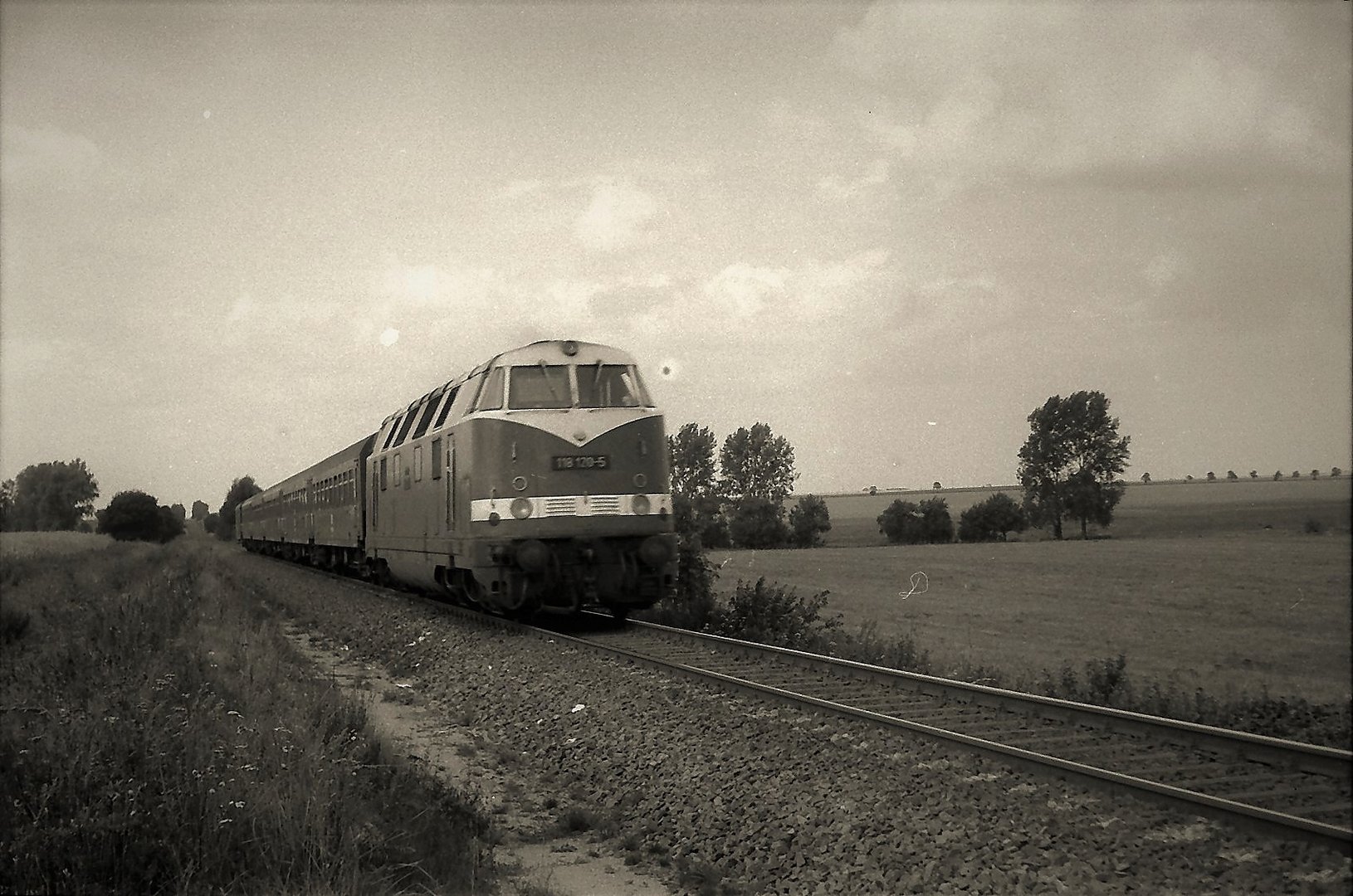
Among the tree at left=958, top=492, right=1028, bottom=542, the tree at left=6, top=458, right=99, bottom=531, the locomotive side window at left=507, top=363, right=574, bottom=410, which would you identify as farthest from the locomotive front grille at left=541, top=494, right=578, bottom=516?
the tree at left=6, top=458, right=99, bottom=531

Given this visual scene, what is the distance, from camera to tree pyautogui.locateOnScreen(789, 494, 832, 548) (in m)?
54.9

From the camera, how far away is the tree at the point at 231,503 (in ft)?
404

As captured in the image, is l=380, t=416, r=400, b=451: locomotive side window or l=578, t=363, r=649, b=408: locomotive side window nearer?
l=578, t=363, r=649, b=408: locomotive side window

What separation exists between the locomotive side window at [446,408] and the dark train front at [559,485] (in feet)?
2.78

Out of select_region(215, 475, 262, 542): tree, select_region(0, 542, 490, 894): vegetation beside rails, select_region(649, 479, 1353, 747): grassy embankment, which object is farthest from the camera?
select_region(215, 475, 262, 542): tree

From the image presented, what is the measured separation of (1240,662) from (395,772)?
44.5 ft

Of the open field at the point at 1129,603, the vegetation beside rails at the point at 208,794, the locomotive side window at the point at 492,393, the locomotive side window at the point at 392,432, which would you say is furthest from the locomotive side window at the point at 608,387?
the locomotive side window at the point at 392,432

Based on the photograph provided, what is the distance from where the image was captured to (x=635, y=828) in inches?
251

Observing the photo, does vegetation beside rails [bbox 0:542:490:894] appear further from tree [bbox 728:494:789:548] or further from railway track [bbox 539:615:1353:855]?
tree [bbox 728:494:789:548]

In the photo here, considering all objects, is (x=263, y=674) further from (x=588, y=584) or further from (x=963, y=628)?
(x=963, y=628)

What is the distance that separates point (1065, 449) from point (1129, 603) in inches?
321

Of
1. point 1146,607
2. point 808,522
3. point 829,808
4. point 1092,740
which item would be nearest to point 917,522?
point 808,522

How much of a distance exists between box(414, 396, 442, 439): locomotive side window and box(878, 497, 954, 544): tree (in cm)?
3847

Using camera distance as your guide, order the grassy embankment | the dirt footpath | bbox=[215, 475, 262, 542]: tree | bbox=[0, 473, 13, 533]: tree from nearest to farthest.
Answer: the dirt footpath → the grassy embankment → bbox=[0, 473, 13, 533]: tree → bbox=[215, 475, 262, 542]: tree
